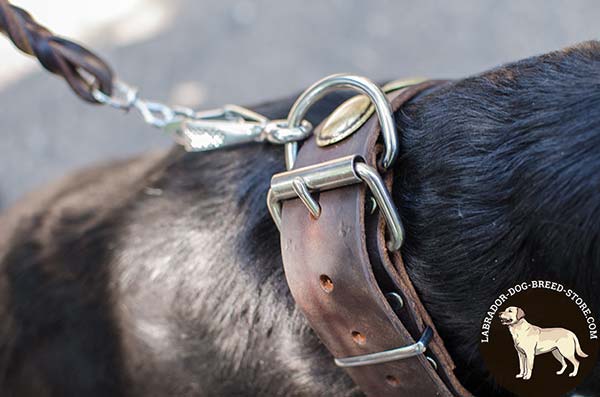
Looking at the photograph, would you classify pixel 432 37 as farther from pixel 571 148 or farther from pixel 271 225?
pixel 571 148

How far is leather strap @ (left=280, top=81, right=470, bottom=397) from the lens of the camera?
1.04 meters

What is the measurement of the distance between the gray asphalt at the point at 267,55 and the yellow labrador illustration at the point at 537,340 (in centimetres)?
231

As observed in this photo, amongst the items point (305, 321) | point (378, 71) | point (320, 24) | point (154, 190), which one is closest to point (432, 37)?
point (378, 71)

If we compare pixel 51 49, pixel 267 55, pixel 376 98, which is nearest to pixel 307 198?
pixel 376 98

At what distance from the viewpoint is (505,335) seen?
1.05 m

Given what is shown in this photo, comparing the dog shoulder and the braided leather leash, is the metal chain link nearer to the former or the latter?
the braided leather leash

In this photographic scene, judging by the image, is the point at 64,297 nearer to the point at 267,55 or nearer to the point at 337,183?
the point at 337,183

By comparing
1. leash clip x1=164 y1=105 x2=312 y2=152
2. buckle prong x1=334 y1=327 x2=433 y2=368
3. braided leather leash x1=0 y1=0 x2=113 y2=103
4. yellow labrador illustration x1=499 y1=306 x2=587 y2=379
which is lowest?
yellow labrador illustration x1=499 y1=306 x2=587 y2=379

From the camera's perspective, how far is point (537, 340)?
1.03 m

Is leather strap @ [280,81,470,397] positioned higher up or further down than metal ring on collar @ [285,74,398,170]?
further down

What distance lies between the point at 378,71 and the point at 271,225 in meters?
2.11

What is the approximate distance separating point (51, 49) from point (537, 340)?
1.03 meters

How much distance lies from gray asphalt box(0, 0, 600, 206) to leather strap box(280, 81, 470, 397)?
86.6 inches

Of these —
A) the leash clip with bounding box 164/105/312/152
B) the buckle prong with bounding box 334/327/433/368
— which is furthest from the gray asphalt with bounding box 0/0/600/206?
the buckle prong with bounding box 334/327/433/368
